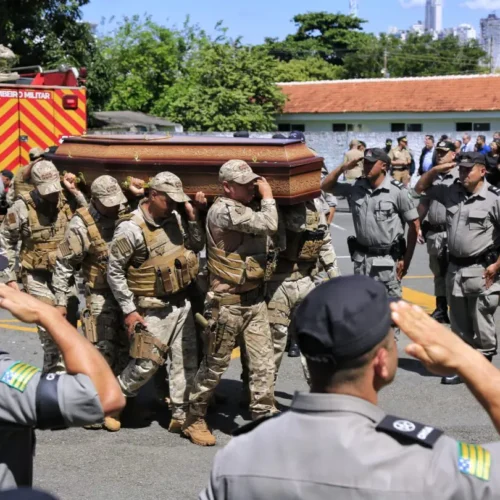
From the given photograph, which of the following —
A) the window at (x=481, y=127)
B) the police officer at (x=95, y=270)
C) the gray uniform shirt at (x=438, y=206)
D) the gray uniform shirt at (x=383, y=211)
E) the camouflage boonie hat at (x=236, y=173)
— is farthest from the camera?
the window at (x=481, y=127)

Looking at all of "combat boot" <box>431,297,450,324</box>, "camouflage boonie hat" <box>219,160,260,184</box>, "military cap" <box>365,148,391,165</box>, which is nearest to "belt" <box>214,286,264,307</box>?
"camouflage boonie hat" <box>219,160,260,184</box>

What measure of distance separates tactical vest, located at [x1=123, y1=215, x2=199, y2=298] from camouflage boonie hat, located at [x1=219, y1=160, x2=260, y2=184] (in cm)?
59

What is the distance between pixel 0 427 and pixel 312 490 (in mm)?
1010

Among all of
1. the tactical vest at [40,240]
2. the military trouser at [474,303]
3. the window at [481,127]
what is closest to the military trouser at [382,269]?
the military trouser at [474,303]

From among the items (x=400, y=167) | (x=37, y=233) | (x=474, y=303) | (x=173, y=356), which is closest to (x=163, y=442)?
(x=173, y=356)

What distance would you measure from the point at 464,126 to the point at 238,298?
29913mm

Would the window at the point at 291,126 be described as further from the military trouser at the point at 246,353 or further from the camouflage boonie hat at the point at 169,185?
the camouflage boonie hat at the point at 169,185

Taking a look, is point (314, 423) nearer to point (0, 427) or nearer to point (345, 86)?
point (0, 427)

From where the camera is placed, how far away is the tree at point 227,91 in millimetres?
33875

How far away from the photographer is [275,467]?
218 cm

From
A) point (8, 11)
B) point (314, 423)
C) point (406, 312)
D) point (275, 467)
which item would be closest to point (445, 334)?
point (406, 312)

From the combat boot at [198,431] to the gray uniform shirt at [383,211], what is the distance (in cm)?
230

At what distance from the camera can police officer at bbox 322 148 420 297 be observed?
7.77 meters

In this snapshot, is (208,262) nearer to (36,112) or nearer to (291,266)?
(291,266)
